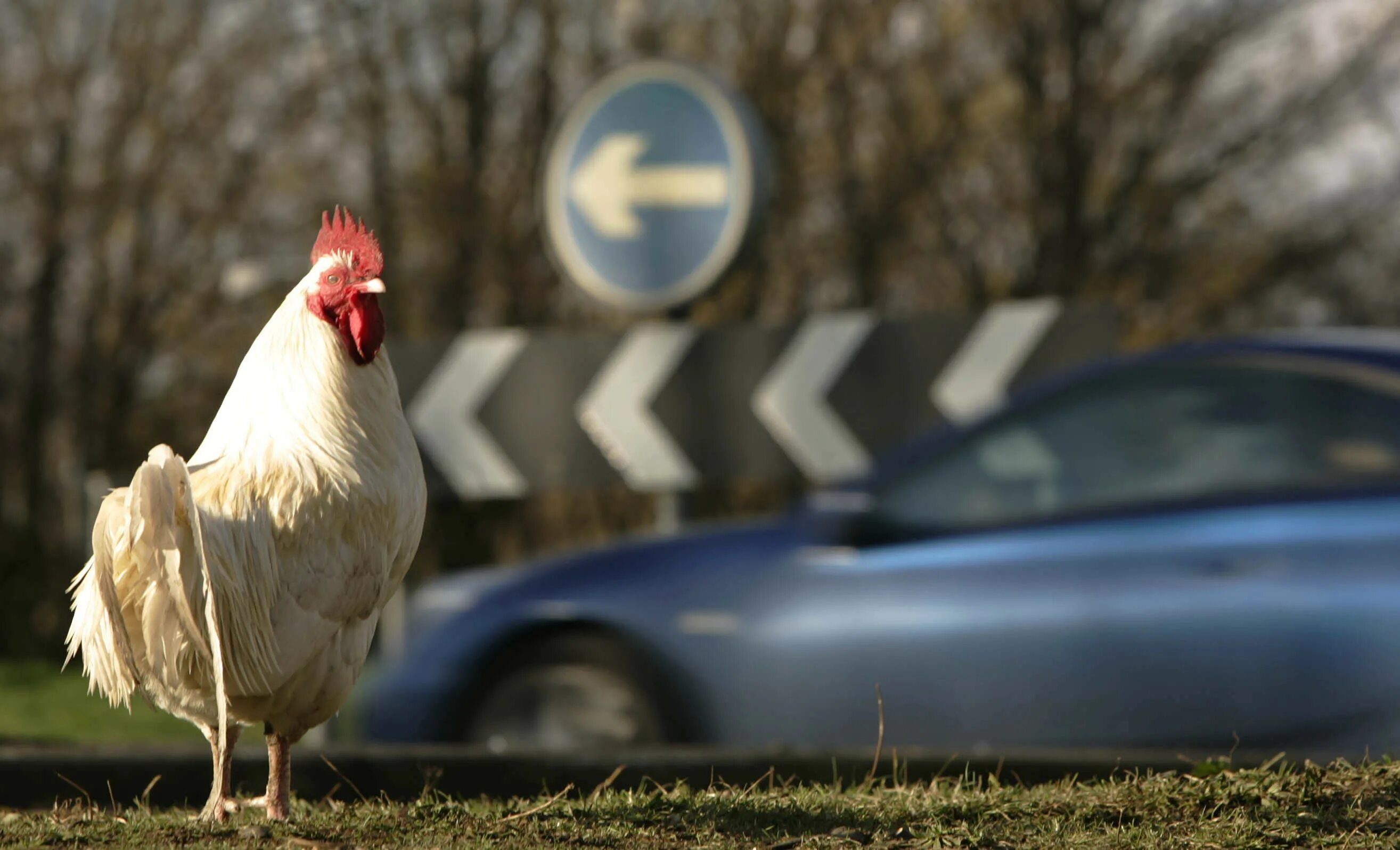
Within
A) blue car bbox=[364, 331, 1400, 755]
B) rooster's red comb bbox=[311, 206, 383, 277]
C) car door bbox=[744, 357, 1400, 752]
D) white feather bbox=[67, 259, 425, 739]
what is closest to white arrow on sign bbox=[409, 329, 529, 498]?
blue car bbox=[364, 331, 1400, 755]

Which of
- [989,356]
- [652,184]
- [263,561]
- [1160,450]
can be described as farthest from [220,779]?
[652,184]

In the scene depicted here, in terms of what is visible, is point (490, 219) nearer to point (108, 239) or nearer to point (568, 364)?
point (108, 239)

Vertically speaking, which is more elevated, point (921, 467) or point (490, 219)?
point (490, 219)

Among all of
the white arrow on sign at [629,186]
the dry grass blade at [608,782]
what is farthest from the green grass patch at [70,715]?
the dry grass blade at [608,782]

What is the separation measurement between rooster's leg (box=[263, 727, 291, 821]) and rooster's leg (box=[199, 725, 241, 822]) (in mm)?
61

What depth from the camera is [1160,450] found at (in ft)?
20.1

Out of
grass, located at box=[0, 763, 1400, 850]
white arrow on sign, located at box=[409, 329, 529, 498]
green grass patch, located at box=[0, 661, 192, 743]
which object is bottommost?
green grass patch, located at box=[0, 661, 192, 743]

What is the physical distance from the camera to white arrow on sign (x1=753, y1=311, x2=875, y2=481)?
767 centimetres

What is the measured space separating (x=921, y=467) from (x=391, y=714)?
2.17 meters

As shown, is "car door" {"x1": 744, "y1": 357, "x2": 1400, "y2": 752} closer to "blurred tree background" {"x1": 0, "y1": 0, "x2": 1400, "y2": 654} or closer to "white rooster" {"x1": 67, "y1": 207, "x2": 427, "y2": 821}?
"white rooster" {"x1": 67, "y1": 207, "x2": 427, "y2": 821}

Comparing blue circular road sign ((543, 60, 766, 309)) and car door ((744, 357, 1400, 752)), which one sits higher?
blue circular road sign ((543, 60, 766, 309))

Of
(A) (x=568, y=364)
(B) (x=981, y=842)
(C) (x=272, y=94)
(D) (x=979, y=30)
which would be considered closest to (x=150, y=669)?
(B) (x=981, y=842)

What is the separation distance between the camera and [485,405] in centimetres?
823

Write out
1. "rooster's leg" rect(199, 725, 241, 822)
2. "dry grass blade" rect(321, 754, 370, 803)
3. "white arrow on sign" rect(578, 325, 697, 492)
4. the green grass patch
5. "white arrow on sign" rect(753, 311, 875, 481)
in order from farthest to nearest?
the green grass patch < "white arrow on sign" rect(578, 325, 697, 492) < "white arrow on sign" rect(753, 311, 875, 481) < "dry grass blade" rect(321, 754, 370, 803) < "rooster's leg" rect(199, 725, 241, 822)
